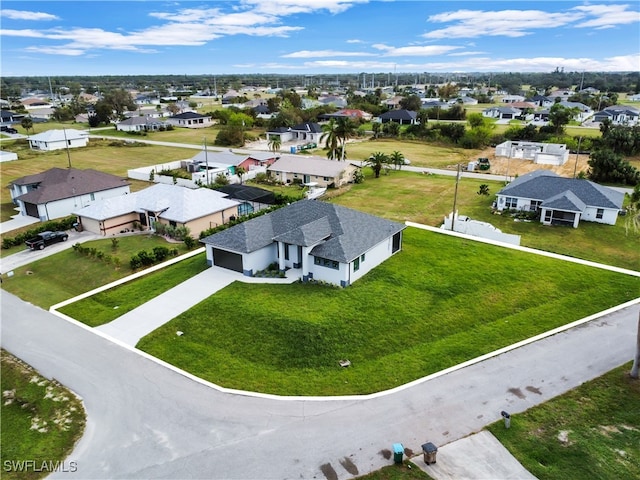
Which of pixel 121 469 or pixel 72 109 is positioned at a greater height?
pixel 72 109

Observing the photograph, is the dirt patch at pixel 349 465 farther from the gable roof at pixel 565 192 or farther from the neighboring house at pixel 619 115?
the neighboring house at pixel 619 115

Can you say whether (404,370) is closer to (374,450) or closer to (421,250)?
(374,450)

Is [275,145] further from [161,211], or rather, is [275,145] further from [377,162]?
[161,211]

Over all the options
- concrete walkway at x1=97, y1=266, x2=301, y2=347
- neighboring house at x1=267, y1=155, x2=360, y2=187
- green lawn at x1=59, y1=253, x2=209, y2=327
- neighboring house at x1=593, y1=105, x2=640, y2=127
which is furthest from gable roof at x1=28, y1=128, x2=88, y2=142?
neighboring house at x1=593, y1=105, x2=640, y2=127

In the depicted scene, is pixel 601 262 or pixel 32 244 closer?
pixel 601 262

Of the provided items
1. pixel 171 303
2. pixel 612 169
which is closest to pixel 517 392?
pixel 171 303

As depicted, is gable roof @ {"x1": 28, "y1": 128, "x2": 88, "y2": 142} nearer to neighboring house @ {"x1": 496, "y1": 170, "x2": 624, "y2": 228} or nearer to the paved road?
the paved road

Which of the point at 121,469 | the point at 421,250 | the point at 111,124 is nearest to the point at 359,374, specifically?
the point at 121,469
